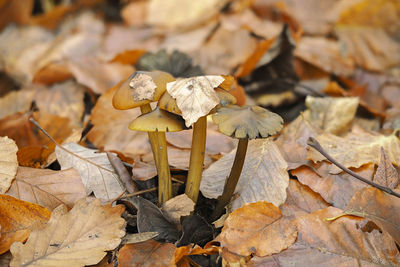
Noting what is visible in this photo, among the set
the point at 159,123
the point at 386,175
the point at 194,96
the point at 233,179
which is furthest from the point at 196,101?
the point at 386,175

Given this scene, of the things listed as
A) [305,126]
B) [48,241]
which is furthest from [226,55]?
[48,241]

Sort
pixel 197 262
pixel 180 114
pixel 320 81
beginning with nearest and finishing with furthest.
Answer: pixel 180 114, pixel 197 262, pixel 320 81

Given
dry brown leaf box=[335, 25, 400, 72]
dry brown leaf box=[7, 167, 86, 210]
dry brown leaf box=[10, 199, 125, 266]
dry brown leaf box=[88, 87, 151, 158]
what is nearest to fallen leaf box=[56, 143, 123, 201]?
dry brown leaf box=[7, 167, 86, 210]

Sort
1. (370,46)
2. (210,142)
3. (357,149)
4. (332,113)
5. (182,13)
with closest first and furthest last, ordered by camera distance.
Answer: (357,149) → (210,142) → (332,113) → (370,46) → (182,13)

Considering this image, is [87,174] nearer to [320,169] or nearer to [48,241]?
[48,241]

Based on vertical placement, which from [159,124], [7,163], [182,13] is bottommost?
[7,163]

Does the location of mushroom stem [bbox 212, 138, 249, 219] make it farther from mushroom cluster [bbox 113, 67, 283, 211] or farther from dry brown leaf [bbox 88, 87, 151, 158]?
dry brown leaf [bbox 88, 87, 151, 158]

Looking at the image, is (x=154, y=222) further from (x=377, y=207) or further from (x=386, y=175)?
(x=386, y=175)
